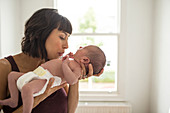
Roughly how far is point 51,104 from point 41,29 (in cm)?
55

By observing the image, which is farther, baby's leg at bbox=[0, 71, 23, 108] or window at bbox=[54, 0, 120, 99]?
window at bbox=[54, 0, 120, 99]

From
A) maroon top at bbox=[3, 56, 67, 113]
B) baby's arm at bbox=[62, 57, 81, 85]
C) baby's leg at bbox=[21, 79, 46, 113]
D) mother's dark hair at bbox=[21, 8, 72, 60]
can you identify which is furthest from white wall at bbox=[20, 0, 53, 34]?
baby's leg at bbox=[21, 79, 46, 113]

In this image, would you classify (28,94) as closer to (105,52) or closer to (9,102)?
(9,102)

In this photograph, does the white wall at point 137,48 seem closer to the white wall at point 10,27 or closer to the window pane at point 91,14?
the window pane at point 91,14

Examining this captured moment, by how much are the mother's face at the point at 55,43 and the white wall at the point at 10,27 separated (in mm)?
1121

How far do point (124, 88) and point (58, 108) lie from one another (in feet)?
5.42

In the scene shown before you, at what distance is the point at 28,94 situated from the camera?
1.00 metres

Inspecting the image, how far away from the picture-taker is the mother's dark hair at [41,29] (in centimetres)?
130

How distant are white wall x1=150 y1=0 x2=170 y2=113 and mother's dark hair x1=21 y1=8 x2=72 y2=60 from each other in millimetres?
1488

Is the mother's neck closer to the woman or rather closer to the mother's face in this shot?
the woman

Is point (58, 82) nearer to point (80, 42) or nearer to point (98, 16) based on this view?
point (80, 42)

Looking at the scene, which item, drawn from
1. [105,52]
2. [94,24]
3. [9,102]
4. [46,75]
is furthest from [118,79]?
[9,102]

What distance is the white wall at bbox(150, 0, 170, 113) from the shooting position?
2260 mm

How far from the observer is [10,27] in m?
2.49
